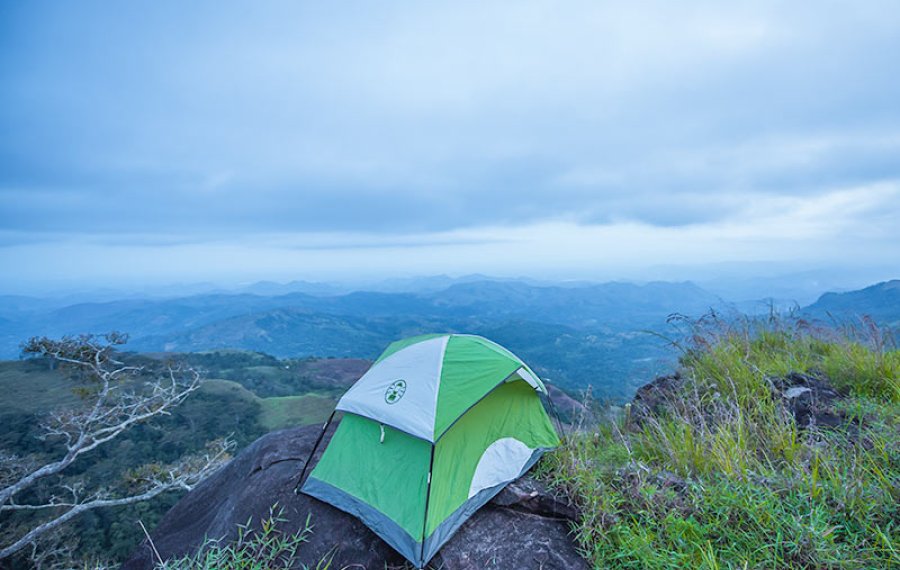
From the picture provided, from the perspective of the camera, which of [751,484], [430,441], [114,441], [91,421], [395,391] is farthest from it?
[114,441]

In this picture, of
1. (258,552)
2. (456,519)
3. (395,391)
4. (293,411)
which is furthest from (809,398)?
(293,411)

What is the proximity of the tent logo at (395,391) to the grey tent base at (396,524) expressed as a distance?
1191 mm

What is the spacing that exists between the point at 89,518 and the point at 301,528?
Answer: 32886 mm

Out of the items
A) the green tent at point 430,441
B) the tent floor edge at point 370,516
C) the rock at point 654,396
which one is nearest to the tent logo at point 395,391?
the green tent at point 430,441

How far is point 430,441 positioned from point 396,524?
0.93m

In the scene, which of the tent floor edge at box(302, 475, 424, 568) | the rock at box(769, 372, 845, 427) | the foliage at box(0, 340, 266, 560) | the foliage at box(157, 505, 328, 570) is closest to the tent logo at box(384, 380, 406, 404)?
the tent floor edge at box(302, 475, 424, 568)

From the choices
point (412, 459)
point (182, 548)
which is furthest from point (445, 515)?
point (182, 548)

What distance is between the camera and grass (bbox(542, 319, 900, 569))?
262cm

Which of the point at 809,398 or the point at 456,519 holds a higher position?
the point at 809,398

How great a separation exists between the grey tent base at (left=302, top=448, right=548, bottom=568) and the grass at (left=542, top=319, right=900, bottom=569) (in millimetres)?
845

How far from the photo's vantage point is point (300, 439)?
632cm

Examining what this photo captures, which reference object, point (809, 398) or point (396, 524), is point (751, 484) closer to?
point (809, 398)

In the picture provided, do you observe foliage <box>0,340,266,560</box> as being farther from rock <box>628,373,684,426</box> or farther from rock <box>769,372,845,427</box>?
rock <box>769,372,845,427</box>

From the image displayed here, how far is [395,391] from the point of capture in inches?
181
